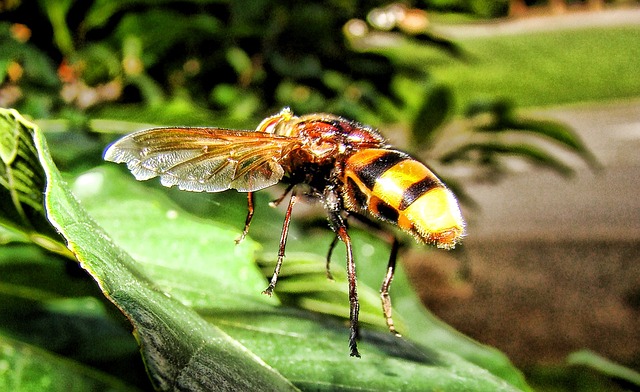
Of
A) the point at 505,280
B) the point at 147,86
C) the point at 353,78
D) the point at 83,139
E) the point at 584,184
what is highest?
the point at 584,184

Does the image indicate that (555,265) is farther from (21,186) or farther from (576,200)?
(21,186)

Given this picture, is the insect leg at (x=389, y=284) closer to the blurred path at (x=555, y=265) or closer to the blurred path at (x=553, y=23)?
the blurred path at (x=555, y=265)

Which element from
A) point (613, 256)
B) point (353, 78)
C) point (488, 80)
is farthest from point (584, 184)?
point (353, 78)

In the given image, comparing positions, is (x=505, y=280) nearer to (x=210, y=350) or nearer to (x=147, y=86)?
(x=147, y=86)

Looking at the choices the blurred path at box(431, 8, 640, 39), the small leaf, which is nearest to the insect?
the small leaf

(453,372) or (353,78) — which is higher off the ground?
(353,78)

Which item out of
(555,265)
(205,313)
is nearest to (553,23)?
(555,265)
